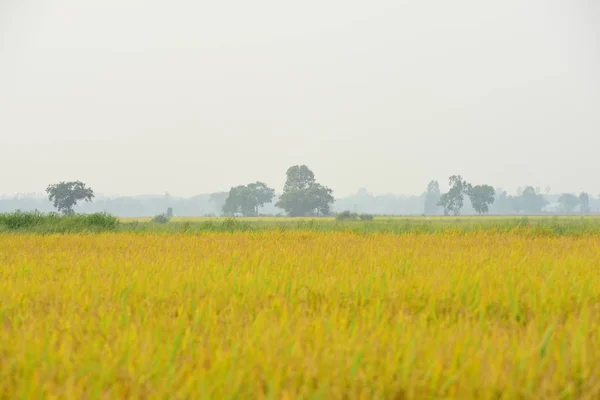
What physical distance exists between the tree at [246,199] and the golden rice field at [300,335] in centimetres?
11559

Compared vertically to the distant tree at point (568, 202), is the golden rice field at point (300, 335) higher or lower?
lower

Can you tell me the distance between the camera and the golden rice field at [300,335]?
2.32 m

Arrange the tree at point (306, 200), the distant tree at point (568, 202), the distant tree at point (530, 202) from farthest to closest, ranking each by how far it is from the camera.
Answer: the distant tree at point (568, 202)
the distant tree at point (530, 202)
the tree at point (306, 200)

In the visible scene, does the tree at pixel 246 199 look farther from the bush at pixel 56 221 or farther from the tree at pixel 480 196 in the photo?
Answer: the bush at pixel 56 221

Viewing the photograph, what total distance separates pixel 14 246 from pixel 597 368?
35.6ft

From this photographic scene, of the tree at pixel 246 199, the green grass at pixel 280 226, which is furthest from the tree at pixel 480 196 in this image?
the green grass at pixel 280 226

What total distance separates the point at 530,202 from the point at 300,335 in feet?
666

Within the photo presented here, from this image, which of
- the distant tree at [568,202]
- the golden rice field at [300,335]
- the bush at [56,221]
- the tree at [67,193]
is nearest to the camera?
the golden rice field at [300,335]

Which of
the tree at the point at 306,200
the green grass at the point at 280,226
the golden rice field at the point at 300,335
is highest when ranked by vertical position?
the tree at the point at 306,200

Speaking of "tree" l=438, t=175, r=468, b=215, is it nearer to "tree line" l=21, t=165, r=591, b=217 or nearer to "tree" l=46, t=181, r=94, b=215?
"tree line" l=21, t=165, r=591, b=217

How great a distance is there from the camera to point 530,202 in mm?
188125

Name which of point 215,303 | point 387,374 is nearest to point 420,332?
point 387,374

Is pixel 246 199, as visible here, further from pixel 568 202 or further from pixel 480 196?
pixel 568 202

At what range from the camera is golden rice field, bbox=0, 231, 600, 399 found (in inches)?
91.2
